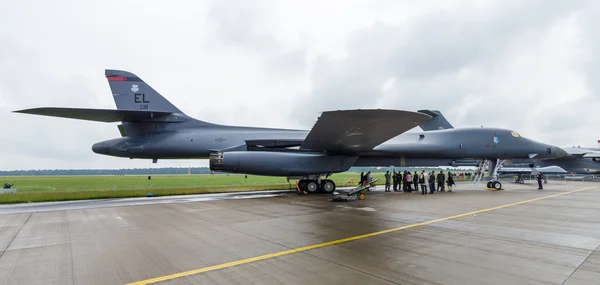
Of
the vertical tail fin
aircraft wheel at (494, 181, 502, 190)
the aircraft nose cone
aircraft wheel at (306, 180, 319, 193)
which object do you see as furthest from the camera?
aircraft wheel at (494, 181, 502, 190)

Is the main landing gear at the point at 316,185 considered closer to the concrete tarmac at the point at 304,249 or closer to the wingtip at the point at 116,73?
the concrete tarmac at the point at 304,249

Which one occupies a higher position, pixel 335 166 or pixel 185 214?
pixel 335 166

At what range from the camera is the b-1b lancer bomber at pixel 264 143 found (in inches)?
465

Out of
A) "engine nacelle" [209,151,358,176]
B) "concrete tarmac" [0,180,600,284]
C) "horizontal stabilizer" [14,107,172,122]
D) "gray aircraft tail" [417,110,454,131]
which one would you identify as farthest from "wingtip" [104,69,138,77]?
"gray aircraft tail" [417,110,454,131]

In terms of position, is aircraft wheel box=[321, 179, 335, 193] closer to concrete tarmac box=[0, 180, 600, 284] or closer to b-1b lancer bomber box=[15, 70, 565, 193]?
b-1b lancer bomber box=[15, 70, 565, 193]

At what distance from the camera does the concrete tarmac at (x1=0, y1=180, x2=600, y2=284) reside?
123 inches

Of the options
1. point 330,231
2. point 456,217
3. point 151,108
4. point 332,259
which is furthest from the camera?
point 151,108

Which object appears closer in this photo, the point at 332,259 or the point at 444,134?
the point at 332,259

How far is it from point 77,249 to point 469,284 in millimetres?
5349

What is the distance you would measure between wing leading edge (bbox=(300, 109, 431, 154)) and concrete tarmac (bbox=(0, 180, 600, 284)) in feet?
10.1

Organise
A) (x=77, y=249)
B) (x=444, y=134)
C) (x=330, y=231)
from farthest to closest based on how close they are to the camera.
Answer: (x=444, y=134) → (x=330, y=231) → (x=77, y=249)

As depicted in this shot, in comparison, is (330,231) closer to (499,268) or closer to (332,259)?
(332,259)

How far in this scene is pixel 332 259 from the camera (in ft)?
12.0

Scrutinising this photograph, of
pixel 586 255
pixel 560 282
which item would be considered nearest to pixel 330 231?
pixel 560 282
